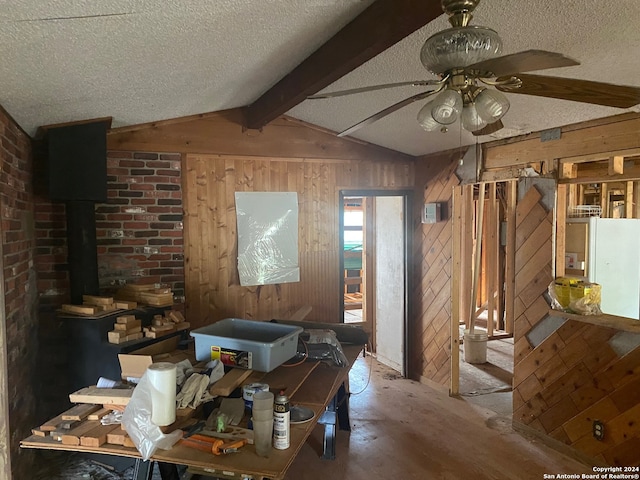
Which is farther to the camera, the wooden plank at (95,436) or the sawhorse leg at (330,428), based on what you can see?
the sawhorse leg at (330,428)

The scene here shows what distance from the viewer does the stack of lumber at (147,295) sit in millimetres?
3125

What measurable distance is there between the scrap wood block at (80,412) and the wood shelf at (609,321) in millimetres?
2903

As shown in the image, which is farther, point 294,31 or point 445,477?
point 445,477

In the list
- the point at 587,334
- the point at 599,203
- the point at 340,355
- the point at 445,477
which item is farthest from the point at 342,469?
the point at 599,203

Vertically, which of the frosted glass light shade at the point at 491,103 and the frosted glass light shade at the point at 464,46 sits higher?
the frosted glass light shade at the point at 464,46

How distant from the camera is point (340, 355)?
263cm

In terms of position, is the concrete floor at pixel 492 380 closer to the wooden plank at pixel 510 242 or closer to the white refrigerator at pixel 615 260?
the wooden plank at pixel 510 242

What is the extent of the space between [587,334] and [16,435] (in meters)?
3.54

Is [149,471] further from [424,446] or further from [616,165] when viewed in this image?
[616,165]

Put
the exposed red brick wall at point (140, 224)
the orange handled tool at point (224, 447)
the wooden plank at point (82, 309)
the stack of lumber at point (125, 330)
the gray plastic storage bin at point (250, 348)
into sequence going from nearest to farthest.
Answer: the orange handled tool at point (224, 447), the gray plastic storage bin at point (250, 348), the stack of lumber at point (125, 330), the wooden plank at point (82, 309), the exposed red brick wall at point (140, 224)

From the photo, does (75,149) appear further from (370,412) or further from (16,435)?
(370,412)

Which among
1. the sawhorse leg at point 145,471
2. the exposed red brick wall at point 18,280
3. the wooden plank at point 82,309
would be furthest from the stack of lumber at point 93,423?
the wooden plank at point 82,309

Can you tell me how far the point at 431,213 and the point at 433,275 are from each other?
24.3 inches

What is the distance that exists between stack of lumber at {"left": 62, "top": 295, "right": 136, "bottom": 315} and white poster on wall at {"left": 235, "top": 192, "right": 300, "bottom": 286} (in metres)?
1.18
